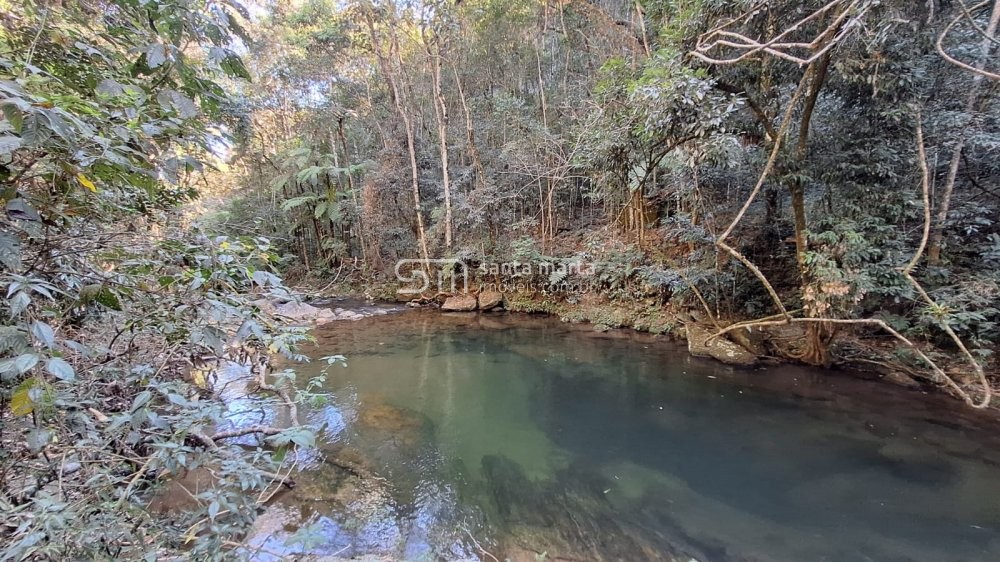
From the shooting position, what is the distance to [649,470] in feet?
12.2

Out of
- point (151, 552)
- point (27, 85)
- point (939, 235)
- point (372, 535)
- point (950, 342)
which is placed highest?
point (27, 85)

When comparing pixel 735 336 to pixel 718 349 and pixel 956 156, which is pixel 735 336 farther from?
pixel 956 156

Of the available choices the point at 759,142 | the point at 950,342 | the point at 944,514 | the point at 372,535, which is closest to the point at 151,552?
the point at 372,535

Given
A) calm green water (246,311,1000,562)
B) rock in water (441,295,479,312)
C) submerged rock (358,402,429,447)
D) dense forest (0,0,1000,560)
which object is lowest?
calm green water (246,311,1000,562)

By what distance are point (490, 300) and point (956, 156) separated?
786cm

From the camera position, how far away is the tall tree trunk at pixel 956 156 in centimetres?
391

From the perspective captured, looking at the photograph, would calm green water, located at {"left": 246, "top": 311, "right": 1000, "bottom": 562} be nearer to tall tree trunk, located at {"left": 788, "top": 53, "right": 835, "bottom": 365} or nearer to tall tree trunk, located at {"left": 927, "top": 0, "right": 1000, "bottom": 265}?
tall tree trunk, located at {"left": 788, "top": 53, "right": 835, "bottom": 365}

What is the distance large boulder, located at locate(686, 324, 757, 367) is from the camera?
5871mm

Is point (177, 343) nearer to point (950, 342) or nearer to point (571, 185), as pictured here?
point (950, 342)

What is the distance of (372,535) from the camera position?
2908mm

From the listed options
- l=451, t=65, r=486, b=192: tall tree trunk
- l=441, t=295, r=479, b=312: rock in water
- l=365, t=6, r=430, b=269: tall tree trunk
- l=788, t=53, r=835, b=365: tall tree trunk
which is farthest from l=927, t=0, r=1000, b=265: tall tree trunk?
l=365, t=6, r=430, b=269: tall tree trunk

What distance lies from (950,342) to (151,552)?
7.62m

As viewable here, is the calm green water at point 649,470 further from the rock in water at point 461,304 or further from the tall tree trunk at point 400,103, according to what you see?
the tall tree trunk at point 400,103

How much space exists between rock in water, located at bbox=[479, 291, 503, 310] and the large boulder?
4.53 m
